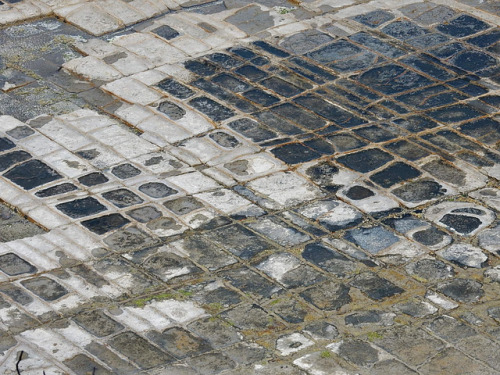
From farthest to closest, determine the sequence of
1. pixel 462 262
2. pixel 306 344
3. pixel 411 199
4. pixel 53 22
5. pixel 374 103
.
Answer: pixel 53 22, pixel 374 103, pixel 411 199, pixel 462 262, pixel 306 344

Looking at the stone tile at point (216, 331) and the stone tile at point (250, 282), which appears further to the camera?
the stone tile at point (250, 282)

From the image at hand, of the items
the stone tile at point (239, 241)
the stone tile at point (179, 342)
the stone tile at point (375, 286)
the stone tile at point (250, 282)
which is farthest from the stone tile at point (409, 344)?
the stone tile at point (239, 241)

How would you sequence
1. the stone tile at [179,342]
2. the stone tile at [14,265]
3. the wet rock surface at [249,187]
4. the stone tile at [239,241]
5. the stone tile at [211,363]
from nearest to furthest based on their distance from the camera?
the stone tile at [211,363] → the stone tile at [179,342] → the wet rock surface at [249,187] → the stone tile at [14,265] → the stone tile at [239,241]

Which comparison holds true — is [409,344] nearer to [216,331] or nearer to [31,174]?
[216,331]

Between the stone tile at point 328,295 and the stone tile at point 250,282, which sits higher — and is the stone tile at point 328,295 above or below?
above

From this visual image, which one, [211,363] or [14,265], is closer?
[211,363]

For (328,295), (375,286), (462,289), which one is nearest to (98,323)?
(328,295)

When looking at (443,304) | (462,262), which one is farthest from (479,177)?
(443,304)

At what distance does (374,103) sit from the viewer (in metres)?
7.88

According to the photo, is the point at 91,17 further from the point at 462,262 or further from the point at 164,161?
the point at 462,262

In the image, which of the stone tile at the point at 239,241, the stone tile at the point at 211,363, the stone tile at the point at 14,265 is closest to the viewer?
the stone tile at the point at 211,363

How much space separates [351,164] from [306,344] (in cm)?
202

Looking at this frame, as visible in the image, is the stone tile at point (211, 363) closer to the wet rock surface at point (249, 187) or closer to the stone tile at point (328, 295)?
the wet rock surface at point (249, 187)

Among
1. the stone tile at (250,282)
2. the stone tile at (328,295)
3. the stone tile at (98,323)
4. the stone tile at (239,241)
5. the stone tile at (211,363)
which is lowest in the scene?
the stone tile at (98,323)
